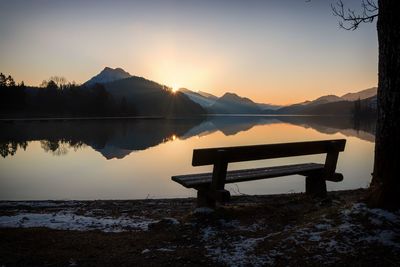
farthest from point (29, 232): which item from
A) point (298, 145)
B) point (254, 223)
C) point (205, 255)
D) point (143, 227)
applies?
point (298, 145)

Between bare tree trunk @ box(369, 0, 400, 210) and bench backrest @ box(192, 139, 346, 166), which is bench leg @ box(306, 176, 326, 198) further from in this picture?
bare tree trunk @ box(369, 0, 400, 210)

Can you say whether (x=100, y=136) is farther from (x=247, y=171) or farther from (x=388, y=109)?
(x=388, y=109)

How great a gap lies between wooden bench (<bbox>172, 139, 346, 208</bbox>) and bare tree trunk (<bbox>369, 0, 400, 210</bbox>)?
2.28m

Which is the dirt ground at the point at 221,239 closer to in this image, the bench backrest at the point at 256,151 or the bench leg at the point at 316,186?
the bench leg at the point at 316,186

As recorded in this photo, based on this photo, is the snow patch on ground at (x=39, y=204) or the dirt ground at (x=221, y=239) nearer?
the dirt ground at (x=221, y=239)

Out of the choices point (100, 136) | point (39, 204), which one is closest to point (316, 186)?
point (39, 204)

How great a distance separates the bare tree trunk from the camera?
19.6 feet

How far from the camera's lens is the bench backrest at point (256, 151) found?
7137 millimetres

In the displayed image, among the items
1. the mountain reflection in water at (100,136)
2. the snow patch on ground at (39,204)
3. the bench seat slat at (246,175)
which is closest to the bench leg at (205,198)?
the bench seat slat at (246,175)

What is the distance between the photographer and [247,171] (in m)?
8.66

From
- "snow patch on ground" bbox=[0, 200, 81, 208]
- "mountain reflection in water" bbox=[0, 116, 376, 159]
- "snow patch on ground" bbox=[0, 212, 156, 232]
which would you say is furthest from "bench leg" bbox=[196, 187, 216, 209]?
"mountain reflection in water" bbox=[0, 116, 376, 159]

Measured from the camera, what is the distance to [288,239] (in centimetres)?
568

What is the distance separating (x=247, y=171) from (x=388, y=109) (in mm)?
3599

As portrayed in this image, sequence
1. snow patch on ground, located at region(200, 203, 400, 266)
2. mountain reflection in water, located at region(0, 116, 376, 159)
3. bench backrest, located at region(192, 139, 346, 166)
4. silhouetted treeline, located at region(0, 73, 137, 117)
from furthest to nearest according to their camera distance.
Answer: silhouetted treeline, located at region(0, 73, 137, 117) → mountain reflection in water, located at region(0, 116, 376, 159) → bench backrest, located at region(192, 139, 346, 166) → snow patch on ground, located at region(200, 203, 400, 266)
